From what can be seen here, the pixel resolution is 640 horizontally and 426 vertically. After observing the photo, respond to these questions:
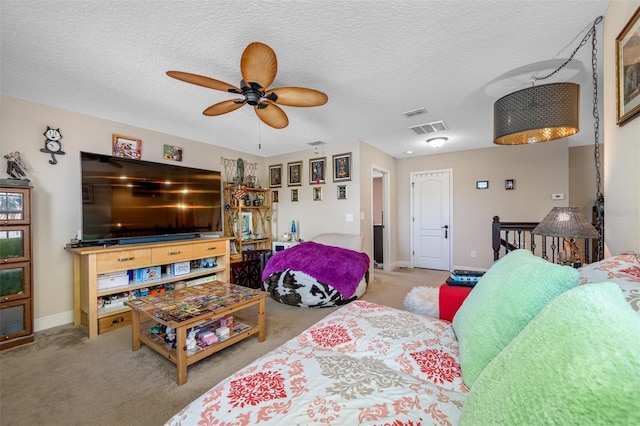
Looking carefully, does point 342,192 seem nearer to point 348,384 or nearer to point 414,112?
point 414,112

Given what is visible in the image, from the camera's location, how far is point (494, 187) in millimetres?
4762

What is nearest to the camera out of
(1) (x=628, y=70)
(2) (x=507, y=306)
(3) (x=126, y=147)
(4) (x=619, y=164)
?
(2) (x=507, y=306)

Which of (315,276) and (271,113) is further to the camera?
(315,276)

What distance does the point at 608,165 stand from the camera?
58.1 inches

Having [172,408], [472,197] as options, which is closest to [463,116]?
[472,197]

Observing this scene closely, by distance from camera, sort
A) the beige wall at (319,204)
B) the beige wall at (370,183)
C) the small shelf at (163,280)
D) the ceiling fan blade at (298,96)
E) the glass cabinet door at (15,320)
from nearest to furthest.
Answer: the beige wall at (370,183), the ceiling fan blade at (298,96), the glass cabinet door at (15,320), the small shelf at (163,280), the beige wall at (319,204)

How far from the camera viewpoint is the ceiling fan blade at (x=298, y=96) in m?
1.86

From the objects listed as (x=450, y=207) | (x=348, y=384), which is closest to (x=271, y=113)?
(x=348, y=384)

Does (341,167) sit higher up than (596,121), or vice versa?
(341,167)

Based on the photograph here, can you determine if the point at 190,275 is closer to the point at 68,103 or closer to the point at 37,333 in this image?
the point at 37,333

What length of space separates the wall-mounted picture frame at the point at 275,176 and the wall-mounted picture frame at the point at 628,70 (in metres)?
4.47

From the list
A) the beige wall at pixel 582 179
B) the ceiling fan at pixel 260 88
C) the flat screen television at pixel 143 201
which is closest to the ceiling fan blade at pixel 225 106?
the ceiling fan at pixel 260 88

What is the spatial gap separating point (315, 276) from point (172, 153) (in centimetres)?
281

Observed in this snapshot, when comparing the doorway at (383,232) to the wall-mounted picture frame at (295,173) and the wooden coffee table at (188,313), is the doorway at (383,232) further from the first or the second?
the wooden coffee table at (188,313)
